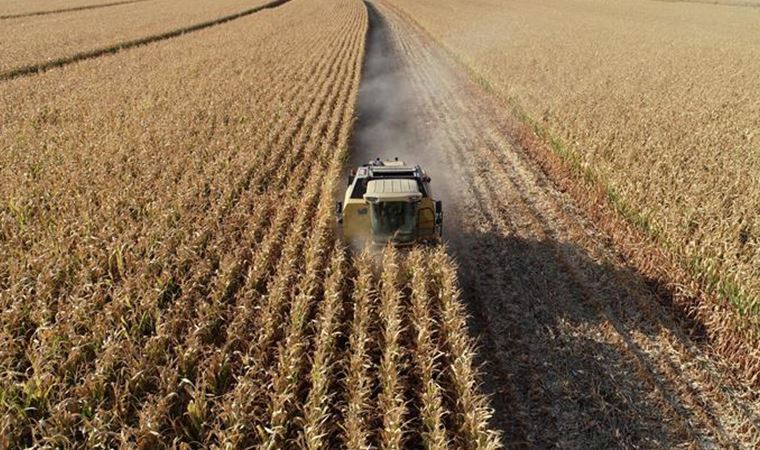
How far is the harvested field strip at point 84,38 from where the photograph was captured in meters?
24.8

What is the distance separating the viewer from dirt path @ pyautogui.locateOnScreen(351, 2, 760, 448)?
5.98 m

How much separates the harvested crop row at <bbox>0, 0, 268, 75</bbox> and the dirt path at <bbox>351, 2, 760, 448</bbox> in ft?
75.8

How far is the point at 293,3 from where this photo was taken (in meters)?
64.7

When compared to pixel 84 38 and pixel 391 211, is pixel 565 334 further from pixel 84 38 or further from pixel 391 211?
pixel 84 38

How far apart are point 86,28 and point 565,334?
138 feet

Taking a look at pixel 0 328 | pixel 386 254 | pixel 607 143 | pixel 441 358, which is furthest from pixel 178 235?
pixel 607 143

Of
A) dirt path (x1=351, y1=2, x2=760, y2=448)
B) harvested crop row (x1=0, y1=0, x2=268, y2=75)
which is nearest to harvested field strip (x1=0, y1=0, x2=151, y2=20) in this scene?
harvested crop row (x1=0, y1=0, x2=268, y2=75)

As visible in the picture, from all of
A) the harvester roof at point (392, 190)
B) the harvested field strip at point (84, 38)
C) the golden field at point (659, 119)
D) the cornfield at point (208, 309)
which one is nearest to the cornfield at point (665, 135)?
the golden field at point (659, 119)

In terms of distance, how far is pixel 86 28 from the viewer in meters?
36.6

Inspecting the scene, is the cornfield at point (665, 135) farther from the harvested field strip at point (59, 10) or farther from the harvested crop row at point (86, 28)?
the harvested field strip at point (59, 10)

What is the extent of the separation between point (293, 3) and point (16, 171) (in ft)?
200

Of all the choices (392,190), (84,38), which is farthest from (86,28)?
(392,190)

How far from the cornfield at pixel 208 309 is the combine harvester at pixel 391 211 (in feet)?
1.28

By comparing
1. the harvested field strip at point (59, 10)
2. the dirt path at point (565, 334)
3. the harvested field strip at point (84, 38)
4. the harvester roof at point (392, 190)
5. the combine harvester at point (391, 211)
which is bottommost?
the dirt path at point (565, 334)
